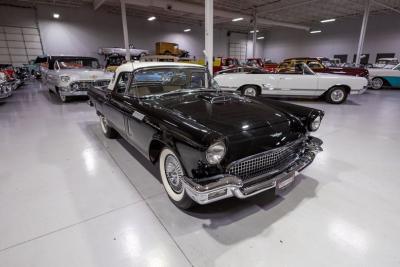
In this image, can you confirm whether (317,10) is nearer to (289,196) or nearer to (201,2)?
(201,2)

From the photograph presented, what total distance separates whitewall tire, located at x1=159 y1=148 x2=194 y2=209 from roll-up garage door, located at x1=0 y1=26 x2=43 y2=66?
17787 mm

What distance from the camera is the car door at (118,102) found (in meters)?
3.01

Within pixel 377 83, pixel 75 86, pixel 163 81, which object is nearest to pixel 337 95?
pixel 377 83

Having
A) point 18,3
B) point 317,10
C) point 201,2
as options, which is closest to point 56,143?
point 201,2

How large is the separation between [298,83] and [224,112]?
6121 mm

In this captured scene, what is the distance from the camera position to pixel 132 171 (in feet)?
9.78

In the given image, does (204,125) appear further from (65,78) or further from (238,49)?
(238,49)

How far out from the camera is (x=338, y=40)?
20547mm

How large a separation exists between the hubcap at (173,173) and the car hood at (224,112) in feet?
1.47

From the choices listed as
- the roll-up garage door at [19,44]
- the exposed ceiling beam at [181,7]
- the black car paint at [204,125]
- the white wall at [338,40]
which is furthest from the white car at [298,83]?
the white wall at [338,40]

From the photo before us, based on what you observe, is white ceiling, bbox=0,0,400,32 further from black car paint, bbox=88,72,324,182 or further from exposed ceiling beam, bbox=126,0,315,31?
black car paint, bbox=88,72,324,182

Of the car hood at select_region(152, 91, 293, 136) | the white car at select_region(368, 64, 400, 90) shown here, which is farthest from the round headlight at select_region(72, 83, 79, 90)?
the white car at select_region(368, 64, 400, 90)

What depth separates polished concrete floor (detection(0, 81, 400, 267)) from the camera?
5.58 ft

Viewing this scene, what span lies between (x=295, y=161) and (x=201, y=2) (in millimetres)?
14990
